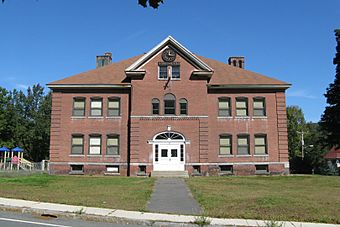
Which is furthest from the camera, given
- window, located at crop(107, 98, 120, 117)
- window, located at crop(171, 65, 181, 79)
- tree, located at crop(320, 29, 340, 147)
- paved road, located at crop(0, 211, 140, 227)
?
tree, located at crop(320, 29, 340, 147)

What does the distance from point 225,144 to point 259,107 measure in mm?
4428

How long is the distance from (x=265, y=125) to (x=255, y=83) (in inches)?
145

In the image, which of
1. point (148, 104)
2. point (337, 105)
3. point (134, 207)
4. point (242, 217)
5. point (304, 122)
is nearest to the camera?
point (242, 217)

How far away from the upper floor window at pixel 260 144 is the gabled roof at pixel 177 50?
7.20 meters

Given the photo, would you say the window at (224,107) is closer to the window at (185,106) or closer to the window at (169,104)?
the window at (185,106)

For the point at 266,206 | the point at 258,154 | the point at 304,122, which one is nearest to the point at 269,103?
the point at 258,154

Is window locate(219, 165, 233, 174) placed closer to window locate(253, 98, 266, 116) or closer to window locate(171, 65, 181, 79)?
window locate(253, 98, 266, 116)

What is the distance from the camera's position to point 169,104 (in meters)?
29.6

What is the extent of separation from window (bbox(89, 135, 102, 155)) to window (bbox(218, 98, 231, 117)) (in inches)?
416

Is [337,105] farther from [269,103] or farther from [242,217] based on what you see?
[242,217]

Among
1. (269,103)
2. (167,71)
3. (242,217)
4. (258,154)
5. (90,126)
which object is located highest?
(167,71)

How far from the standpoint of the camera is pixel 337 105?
35281 millimetres

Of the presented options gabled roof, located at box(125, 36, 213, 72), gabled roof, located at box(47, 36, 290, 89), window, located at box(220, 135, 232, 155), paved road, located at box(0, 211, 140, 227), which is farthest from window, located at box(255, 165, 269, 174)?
paved road, located at box(0, 211, 140, 227)

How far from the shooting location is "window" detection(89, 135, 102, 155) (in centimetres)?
2994
